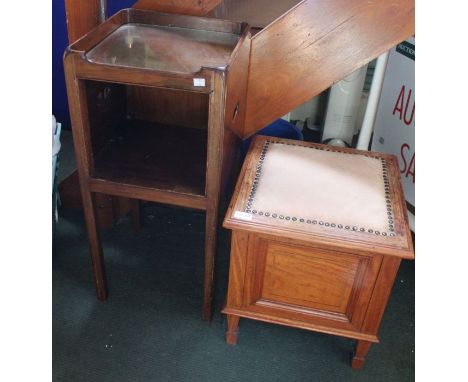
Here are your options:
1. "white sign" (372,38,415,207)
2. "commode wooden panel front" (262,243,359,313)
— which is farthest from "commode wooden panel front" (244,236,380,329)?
"white sign" (372,38,415,207)

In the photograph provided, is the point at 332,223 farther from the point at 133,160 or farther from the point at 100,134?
the point at 100,134

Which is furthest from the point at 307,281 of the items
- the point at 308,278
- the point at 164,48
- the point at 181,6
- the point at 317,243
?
the point at 181,6

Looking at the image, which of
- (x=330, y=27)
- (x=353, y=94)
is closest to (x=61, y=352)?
(x=330, y=27)

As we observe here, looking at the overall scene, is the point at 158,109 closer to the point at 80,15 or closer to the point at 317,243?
the point at 80,15

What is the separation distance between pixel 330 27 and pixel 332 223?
67cm

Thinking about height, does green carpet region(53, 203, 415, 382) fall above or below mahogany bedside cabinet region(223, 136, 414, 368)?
below

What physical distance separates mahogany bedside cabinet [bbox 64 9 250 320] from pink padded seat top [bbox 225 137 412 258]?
12 centimetres

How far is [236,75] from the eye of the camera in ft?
4.80

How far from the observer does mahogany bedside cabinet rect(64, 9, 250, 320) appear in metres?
1.32

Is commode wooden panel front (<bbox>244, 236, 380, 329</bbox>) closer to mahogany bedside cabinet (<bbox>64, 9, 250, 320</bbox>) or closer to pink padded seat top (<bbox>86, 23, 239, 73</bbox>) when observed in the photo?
mahogany bedside cabinet (<bbox>64, 9, 250, 320</bbox>)

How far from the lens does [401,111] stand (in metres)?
2.21

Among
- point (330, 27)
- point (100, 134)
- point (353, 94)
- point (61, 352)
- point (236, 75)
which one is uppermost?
point (330, 27)

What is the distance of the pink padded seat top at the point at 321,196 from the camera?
1390 millimetres

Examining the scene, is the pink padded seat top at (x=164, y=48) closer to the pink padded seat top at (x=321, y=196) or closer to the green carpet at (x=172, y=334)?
the pink padded seat top at (x=321, y=196)
